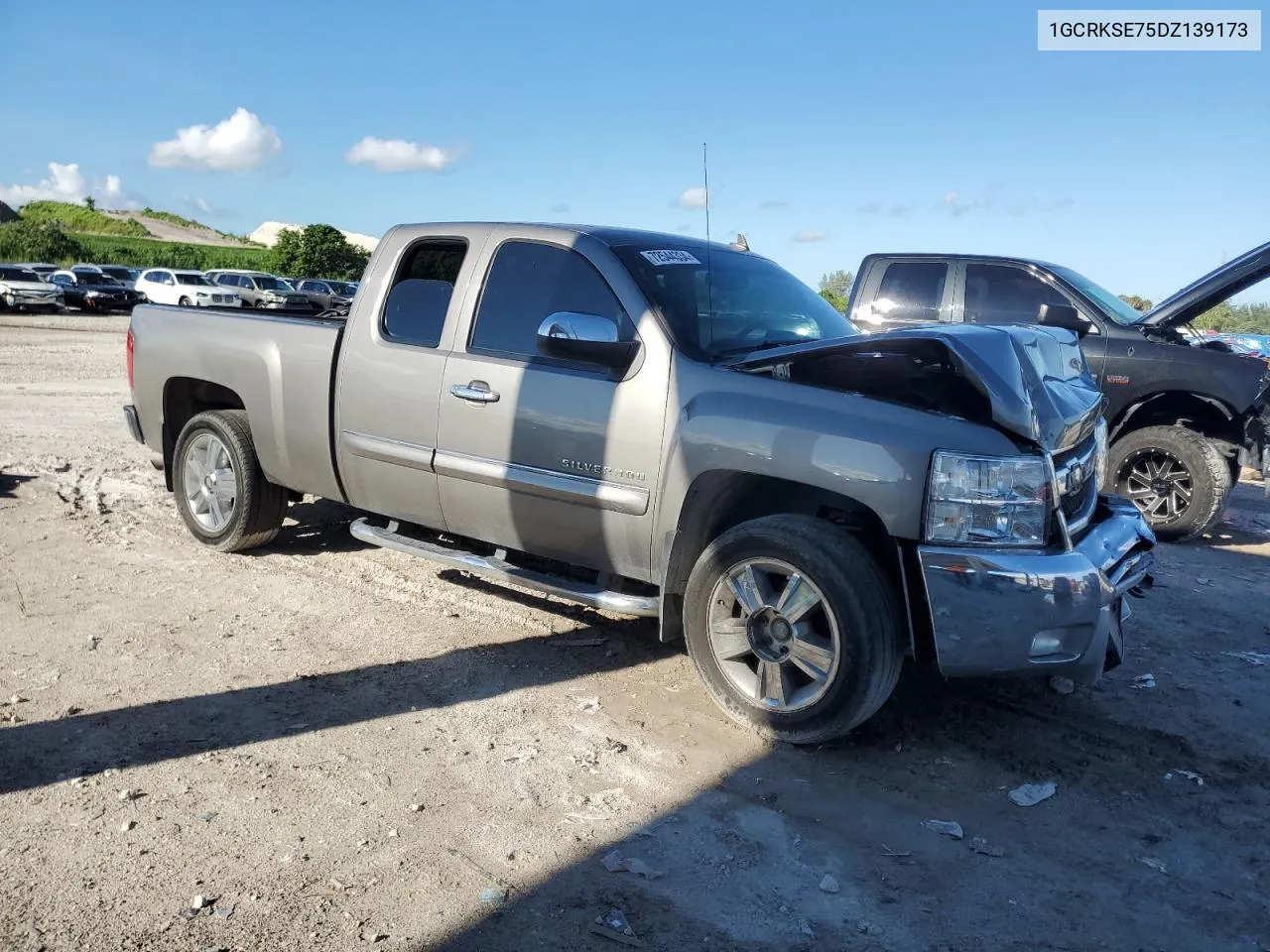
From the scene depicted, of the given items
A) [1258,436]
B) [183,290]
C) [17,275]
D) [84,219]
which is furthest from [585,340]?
[84,219]

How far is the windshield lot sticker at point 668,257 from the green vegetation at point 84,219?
11188 centimetres

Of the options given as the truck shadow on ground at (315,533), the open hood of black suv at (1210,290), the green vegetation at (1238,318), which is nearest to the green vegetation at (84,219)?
the green vegetation at (1238,318)

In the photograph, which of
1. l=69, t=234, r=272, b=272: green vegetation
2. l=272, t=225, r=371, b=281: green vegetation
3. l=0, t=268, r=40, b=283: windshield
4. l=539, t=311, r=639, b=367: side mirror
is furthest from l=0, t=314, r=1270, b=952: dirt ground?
l=69, t=234, r=272, b=272: green vegetation

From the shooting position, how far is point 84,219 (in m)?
110

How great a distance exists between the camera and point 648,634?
200 inches

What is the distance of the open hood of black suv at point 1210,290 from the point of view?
7.18m

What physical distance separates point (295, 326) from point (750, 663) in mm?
3075

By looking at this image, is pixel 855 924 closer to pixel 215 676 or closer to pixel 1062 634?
pixel 1062 634

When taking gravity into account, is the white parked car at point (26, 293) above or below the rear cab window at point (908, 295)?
above

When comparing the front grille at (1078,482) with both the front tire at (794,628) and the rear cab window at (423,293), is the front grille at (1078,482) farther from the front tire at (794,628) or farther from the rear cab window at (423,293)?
the rear cab window at (423,293)

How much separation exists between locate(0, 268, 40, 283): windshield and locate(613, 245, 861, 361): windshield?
36.0 m

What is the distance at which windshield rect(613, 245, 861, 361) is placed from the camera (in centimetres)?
436

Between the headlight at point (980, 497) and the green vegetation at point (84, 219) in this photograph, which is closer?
the headlight at point (980, 497)

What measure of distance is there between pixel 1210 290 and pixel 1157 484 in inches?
56.5
